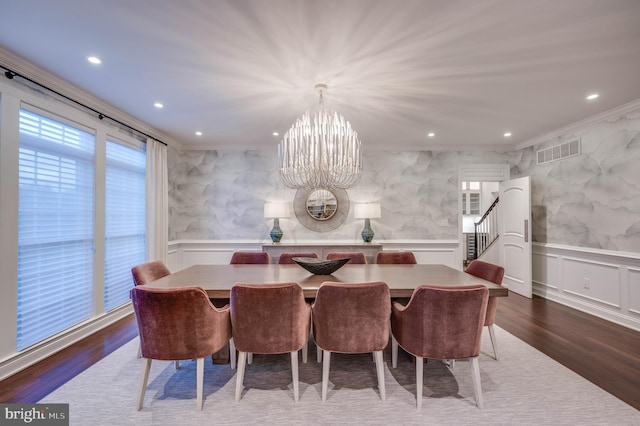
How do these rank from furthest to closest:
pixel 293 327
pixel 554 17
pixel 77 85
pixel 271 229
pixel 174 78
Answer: pixel 271 229
pixel 77 85
pixel 174 78
pixel 293 327
pixel 554 17

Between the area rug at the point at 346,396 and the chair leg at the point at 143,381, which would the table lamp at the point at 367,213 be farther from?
the chair leg at the point at 143,381

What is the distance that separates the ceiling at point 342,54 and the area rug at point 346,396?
2.50 metres

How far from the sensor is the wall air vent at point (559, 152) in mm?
3775

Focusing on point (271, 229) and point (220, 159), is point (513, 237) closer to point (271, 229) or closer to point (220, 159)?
point (271, 229)

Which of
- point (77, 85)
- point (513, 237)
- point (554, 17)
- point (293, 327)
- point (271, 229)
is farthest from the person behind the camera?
point (271, 229)

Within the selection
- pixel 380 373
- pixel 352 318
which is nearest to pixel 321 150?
pixel 352 318

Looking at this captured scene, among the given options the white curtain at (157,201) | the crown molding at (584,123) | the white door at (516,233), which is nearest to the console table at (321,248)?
the white curtain at (157,201)

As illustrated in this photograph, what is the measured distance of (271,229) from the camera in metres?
4.83

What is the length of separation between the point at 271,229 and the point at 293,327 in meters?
3.09

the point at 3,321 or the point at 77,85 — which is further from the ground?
the point at 77,85

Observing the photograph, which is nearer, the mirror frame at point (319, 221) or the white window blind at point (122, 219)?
the white window blind at point (122, 219)

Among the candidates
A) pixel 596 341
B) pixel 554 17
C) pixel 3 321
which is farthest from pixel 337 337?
pixel 596 341

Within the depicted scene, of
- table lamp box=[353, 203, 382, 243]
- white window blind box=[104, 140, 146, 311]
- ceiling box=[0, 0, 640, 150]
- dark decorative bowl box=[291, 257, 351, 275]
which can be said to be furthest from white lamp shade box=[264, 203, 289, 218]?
dark decorative bowl box=[291, 257, 351, 275]

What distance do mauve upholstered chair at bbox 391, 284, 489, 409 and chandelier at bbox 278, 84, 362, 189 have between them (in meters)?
1.42
